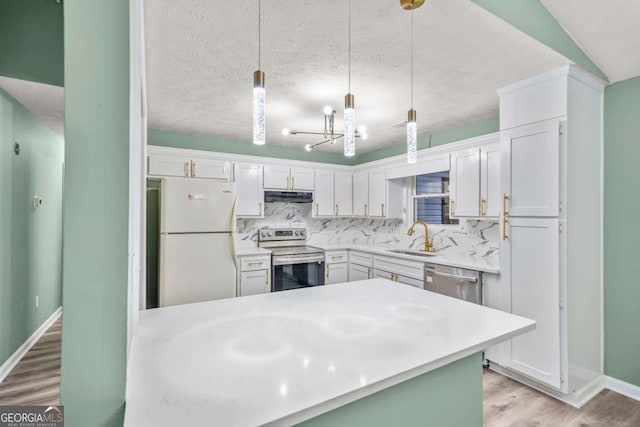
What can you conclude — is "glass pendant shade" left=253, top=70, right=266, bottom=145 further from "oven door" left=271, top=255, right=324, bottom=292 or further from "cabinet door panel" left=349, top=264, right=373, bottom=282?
"cabinet door panel" left=349, top=264, right=373, bottom=282

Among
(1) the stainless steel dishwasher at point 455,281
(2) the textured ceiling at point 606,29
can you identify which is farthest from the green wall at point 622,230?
(1) the stainless steel dishwasher at point 455,281

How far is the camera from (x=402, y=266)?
3.54 meters

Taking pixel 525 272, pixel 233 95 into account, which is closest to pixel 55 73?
pixel 233 95

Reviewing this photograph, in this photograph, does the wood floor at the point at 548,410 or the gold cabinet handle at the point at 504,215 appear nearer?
the wood floor at the point at 548,410

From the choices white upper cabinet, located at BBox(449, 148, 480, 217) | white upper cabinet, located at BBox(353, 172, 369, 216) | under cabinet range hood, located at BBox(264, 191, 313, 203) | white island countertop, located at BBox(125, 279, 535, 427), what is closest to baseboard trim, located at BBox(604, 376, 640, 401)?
white upper cabinet, located at BBox(449, 148, 480, 217)

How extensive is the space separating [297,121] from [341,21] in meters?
1.66

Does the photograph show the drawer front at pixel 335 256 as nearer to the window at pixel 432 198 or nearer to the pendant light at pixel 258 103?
the window at pixel 432 198

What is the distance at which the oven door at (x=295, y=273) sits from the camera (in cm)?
382

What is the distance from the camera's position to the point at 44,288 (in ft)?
11.0

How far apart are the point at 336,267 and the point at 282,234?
0.92 m

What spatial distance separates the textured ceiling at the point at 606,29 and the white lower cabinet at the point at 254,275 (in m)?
3.41

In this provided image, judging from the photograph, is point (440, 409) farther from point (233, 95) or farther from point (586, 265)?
point (233, 95)

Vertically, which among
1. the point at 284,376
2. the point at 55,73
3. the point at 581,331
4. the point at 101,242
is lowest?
the point at 581,331

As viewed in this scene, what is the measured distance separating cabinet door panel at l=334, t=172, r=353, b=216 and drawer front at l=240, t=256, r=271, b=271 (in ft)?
4.57
